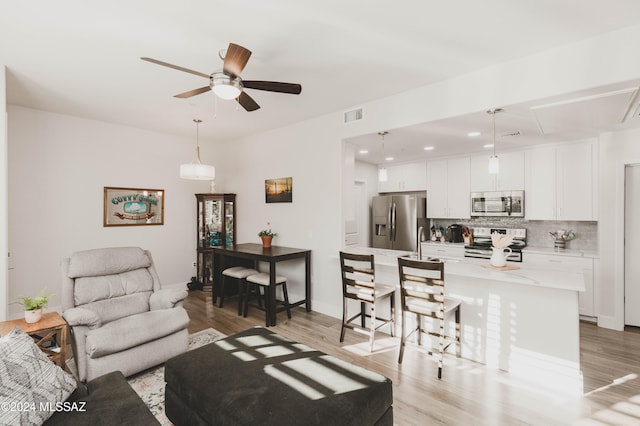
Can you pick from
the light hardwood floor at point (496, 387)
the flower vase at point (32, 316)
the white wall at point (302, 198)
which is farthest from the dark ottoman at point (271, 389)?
the white wall at point (302, 198)

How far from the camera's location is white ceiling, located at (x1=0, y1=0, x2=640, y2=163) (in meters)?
2.03

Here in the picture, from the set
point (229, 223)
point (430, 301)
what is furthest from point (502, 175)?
point (229, 223)

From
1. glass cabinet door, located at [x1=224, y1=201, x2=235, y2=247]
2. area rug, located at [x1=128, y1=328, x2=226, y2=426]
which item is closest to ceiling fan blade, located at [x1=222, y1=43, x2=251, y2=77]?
area rug, located at [x1=128, y1=328, x2=226, y2=426]

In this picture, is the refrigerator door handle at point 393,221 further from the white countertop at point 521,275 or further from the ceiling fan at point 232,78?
the ceiling fan at point 232,78

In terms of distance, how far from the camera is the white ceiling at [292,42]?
6.64 feet

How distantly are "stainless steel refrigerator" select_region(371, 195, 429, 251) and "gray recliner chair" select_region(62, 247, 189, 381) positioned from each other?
373 centimetres

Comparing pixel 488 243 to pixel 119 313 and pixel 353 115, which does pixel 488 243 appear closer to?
pixel 353 115

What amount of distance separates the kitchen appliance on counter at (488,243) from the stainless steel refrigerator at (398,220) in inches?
34.6

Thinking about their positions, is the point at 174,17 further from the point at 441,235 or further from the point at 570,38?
the point at 441,235

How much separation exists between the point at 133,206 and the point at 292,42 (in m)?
3.97

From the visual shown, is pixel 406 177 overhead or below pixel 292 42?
below

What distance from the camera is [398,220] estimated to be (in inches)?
217

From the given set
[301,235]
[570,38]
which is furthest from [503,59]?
[301,235]

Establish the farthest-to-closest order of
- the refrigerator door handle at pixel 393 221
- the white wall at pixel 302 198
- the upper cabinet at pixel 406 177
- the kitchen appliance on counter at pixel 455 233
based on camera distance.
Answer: the upper cabinet at pixel 406 177 < the refrigerator door handle at pixel 393 221 < the kitchen appliance on counter at pixel 455 233 < the white wall at pixel 302 198
